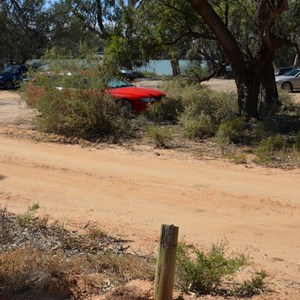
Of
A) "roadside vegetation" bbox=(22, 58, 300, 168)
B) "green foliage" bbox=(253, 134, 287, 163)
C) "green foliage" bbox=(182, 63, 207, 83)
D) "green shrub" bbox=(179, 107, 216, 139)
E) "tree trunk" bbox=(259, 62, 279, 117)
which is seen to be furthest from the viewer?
"green foliage" bbox=(182, 63, 207, 83)

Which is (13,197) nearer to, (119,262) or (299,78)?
(119,262)

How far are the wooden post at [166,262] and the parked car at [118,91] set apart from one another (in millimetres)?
10633

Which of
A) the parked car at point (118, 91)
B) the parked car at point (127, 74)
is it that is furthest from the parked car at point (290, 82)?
the parked car at point (118, 91)

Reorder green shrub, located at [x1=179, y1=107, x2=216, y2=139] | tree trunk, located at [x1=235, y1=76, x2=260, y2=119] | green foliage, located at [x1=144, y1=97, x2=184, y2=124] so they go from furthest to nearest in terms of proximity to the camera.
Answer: green foliage, located at [x1=144, y1=97, x2=184, y2=124] < tree trunk, located at [x1=235, y1=76, x2=260, y2=119] < green shrub, located at [x1=179, y1=107, x2=216, y2=139]

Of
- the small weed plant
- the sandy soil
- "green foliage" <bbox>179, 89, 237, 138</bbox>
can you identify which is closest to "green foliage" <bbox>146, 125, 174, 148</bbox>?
the sandy soil

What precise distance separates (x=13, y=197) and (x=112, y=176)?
206 centimetres

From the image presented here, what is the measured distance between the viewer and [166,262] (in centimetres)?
425

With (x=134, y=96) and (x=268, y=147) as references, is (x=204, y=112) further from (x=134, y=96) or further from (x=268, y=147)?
(x=268, y=147)

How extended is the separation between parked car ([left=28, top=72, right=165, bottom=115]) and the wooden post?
34.9 ft

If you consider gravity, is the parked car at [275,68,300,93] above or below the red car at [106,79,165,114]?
below

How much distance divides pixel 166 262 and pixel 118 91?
44.5 ft

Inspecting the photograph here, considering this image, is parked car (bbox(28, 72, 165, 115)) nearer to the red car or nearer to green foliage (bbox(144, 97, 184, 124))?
the red car

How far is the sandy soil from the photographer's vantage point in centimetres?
659

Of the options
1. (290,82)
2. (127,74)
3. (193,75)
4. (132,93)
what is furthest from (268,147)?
(290,82)
